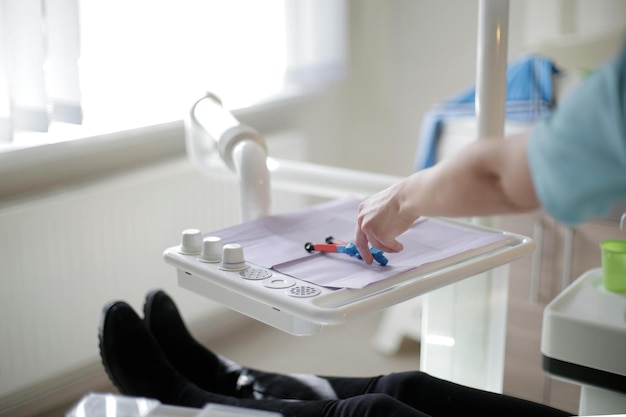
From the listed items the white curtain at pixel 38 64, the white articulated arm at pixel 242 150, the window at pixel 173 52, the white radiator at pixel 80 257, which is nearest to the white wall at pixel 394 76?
the window at pixel 173 52

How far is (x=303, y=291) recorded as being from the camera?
1033 millimetres

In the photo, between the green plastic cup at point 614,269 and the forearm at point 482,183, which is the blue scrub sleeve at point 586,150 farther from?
the green plastic cup at point 614,269

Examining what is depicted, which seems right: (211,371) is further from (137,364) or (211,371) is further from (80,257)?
(80,257)

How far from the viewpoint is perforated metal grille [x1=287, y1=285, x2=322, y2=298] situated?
1.02 metres

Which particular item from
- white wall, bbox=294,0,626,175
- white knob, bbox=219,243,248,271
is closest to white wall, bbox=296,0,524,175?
white wall, bbox=294,0,626,175

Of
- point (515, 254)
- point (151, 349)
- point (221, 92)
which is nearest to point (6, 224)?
point (151, 349)

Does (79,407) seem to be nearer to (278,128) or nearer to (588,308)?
(588,308)

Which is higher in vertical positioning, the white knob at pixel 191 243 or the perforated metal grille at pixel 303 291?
the white knob at pixel 191 243

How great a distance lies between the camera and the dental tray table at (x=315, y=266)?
40.3 inches

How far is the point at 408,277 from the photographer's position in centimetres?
108

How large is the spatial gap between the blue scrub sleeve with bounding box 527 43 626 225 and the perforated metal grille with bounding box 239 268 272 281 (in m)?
0.49

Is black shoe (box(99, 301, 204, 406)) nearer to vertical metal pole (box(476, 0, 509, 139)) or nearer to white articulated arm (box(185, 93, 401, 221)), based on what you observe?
white articulated arm (box(185, 93, 401, 221))

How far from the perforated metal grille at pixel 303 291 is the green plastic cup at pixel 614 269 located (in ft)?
1.71

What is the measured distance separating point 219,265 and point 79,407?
318 millimetres
